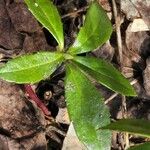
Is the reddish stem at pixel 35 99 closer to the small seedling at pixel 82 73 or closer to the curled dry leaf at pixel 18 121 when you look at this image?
the curled dry leaf at pixel 18 121

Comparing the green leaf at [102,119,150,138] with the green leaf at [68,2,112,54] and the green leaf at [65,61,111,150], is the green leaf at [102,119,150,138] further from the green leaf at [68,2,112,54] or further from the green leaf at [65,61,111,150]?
the green leaf at [68,2,112,54]

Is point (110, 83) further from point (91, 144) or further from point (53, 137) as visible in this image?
point (53, 137)

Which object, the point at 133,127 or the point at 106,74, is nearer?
the point at 133,127

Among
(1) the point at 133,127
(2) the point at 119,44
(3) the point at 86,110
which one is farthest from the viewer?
(2) the point at 119,44

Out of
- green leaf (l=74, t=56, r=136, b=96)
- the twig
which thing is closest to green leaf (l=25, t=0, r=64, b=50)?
green leaf (l=74, t=56, r=136, b=96)

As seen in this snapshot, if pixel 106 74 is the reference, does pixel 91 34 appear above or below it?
above

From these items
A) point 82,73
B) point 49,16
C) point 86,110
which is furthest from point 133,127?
point 49,16

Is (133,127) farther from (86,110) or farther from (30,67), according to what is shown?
(30,67)
